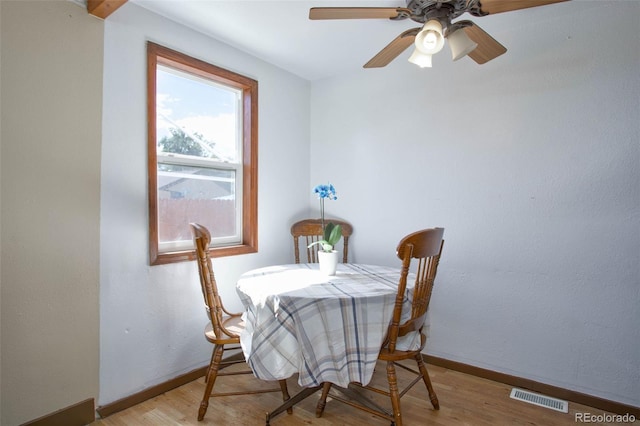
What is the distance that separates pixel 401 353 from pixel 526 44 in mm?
1995

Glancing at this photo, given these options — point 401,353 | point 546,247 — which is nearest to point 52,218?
point 401,353

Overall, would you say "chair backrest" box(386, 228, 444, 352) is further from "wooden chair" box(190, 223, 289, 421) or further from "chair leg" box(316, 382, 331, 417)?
"wooden chair" box(190, 223, 289, 421)

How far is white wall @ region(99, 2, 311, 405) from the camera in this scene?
6.14 feet

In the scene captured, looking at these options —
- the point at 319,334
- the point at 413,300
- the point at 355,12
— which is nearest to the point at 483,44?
the point at 355,12

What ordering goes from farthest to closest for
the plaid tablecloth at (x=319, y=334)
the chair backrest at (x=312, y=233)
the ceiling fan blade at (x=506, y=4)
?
the chair backrest at (x=312, y=233), the plaid tablecloth at (x=319, y=334), the ceiling fan blade at (x=506, y=4)

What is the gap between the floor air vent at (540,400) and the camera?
1.95 m

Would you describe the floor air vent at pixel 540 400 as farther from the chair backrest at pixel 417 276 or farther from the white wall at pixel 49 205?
the white wall at pixel 49 205

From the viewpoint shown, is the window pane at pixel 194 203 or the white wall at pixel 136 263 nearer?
the white wall at pixel 136 263

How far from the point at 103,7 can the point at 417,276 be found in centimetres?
199

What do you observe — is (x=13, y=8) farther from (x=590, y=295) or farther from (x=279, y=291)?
(x=590, y=295)

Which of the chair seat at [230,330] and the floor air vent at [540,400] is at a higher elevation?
the chair seat at [230,330]

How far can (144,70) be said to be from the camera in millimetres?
2006

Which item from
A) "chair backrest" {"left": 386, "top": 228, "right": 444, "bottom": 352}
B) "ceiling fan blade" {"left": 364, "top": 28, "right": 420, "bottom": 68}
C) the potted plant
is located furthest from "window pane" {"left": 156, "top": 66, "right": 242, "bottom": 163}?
"chair backrest" {"left": 386, "top": 228, "right": 444, "bottom": 352}

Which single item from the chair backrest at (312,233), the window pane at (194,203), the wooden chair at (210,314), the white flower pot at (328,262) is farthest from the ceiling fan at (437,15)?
the chair backrest at (312,233)
